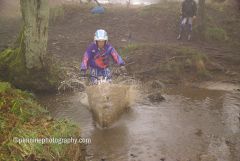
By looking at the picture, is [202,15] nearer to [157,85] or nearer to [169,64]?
[169,64]

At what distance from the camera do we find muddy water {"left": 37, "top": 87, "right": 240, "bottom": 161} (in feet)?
21.3

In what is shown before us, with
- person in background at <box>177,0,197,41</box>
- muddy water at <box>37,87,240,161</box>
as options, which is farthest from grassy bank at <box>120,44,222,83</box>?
person in background at <box>177,0,197,41</box>

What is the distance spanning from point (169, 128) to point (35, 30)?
13.7 ft

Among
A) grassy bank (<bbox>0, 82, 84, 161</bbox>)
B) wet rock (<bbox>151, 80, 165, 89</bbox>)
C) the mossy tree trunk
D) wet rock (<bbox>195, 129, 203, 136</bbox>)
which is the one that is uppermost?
the mossy tree trunk

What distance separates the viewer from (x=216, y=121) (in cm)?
826

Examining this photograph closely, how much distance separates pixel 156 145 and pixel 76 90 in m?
4.21

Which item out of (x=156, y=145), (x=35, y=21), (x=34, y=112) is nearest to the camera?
(x=34, y=112)

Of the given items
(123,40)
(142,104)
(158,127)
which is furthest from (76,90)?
(123,40)

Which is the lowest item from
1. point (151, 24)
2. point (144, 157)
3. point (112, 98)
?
point (144, 157)

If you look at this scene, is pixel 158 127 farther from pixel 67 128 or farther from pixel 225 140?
pixel 67 128

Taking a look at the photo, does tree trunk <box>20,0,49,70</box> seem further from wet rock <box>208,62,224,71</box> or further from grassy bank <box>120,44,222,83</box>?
wet rock <box>208,62,224,71</box>

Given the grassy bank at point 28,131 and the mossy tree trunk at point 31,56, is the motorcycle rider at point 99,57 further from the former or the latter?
the grassy bank at point 28,131

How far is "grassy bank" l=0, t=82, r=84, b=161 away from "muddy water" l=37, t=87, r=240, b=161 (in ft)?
3.07

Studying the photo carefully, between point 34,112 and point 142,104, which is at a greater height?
point 34,112
